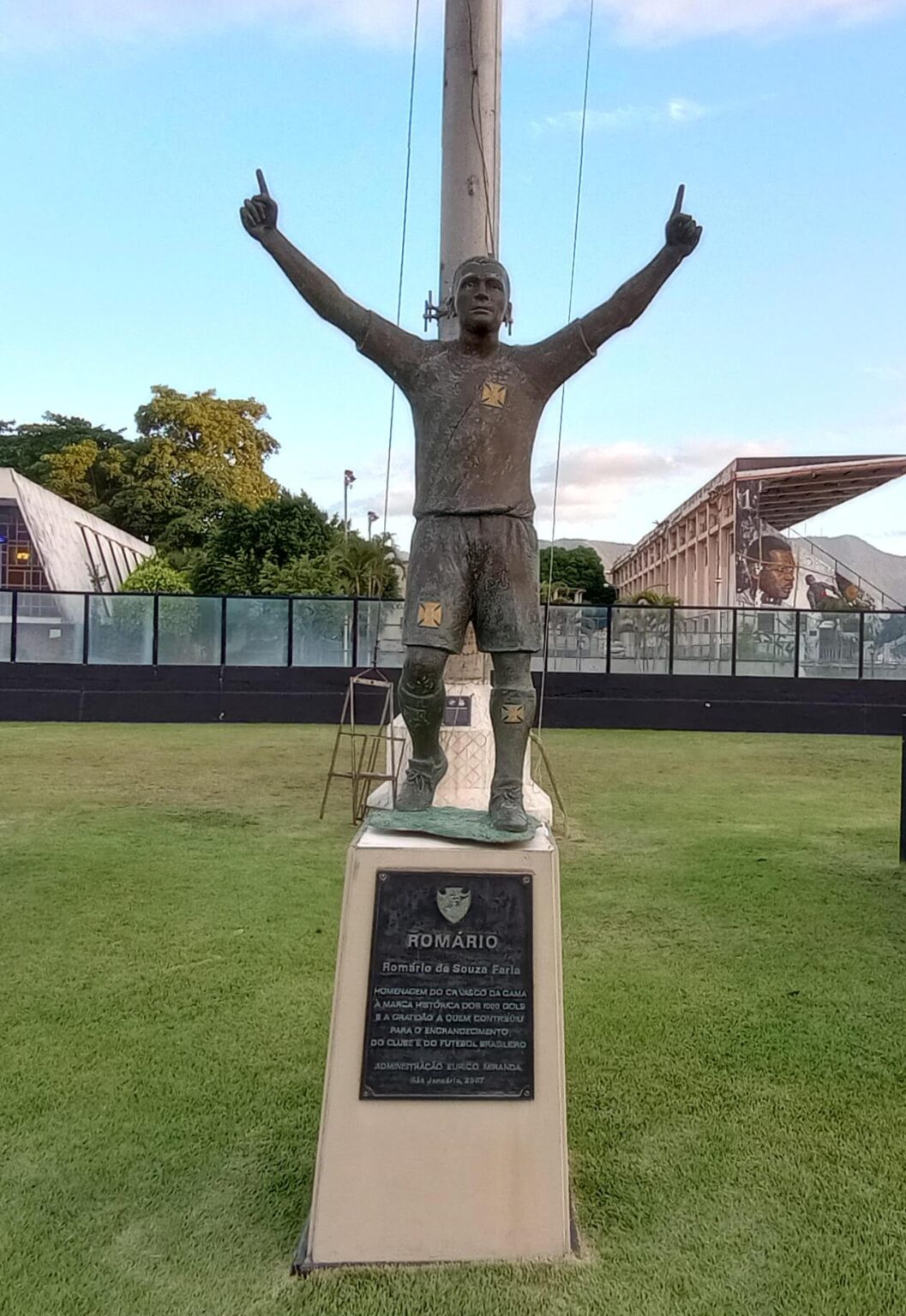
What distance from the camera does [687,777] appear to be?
31.2 feet

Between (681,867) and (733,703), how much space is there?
938 cm

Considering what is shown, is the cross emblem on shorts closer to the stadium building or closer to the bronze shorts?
the bronze shorts

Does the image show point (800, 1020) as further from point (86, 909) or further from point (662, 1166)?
point (86, 909)

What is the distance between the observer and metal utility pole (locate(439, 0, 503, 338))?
6.37m

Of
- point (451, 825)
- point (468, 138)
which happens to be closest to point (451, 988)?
point (451, 825)

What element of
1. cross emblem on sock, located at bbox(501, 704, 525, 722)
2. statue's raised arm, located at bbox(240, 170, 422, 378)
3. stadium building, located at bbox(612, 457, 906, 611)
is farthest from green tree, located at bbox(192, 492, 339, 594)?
cross emblem on sock, located at bbox(501, 704, 525, 722)

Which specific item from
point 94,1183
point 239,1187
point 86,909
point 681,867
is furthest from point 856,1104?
point 86,909

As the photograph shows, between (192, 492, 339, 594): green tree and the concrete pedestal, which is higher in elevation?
(192, 492, 339, 594): green tree

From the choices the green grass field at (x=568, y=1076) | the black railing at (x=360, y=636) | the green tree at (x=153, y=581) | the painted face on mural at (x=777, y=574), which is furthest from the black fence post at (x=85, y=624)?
the painted face on mural at (x=777, y=574)

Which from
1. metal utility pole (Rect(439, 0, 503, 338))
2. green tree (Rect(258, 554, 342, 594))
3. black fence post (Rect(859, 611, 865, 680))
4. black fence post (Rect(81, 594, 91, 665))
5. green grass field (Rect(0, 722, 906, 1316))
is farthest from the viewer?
green tree (Rect(258, 554, 342, 594))

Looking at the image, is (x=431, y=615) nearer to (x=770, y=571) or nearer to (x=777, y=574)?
(x=770, y=571)

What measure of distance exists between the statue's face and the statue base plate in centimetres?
137

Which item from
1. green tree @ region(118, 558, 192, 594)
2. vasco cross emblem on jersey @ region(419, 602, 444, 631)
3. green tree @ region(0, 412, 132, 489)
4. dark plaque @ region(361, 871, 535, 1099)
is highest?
green tree @ region(0, 412, 132, 489)

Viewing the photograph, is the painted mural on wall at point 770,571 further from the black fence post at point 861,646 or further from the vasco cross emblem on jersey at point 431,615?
the vasco cross emblem on jersey at point 431,615
